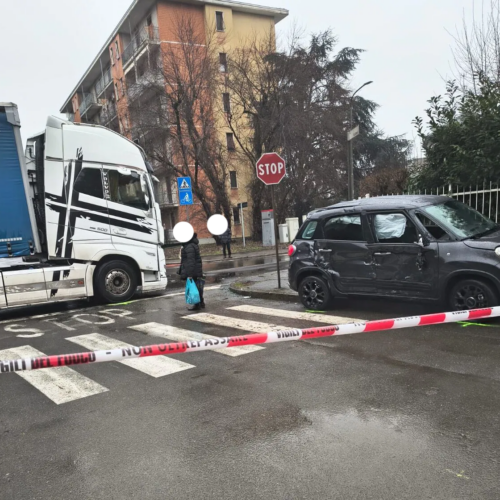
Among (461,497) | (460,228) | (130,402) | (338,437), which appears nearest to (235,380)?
(130,402)

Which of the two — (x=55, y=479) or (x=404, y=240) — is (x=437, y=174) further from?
(x=55, y=479)

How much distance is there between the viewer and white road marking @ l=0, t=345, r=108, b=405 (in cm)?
446

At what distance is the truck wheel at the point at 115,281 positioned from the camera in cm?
959

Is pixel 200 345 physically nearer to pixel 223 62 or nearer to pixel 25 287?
pixel 25 287

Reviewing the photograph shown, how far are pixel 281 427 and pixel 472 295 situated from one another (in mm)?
3761

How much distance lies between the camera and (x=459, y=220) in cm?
647

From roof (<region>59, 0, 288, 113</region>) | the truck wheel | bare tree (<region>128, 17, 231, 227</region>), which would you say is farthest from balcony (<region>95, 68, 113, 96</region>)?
the truck wheel

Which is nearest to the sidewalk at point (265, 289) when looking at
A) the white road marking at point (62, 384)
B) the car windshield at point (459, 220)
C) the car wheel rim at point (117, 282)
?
the car wheel rim at point (117, 282)

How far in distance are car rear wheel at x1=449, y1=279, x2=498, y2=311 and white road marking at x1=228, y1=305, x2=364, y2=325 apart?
4.64 feet

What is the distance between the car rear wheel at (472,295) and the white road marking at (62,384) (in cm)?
469

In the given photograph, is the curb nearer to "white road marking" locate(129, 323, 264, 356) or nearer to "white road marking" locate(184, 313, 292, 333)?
"white road marking" locate(184, 313, 292, 333)

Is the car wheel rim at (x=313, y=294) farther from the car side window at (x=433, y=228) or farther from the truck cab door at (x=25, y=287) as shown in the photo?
the truck cab door at (x=25, y=287)

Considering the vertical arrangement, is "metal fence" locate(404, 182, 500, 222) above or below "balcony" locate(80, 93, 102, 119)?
below

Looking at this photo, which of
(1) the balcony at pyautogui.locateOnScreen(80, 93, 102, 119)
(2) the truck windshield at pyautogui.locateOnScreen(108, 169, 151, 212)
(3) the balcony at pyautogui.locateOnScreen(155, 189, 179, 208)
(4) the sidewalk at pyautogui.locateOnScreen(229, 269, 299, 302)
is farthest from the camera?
(1) the balcony at pyautogui.locateOnScreen(80, 93, 102, 119)
